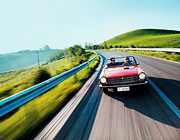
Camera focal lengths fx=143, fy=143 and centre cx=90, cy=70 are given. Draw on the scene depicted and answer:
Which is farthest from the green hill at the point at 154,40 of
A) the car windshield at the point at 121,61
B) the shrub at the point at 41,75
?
the shrub at the point at 41,75

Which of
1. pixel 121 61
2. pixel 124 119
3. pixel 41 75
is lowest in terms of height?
pixel 124 119

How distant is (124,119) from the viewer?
3.51 metres

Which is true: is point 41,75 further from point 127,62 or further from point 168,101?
point 168,101

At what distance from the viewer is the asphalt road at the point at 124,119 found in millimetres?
Result: 2893

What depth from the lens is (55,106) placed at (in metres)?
4.74

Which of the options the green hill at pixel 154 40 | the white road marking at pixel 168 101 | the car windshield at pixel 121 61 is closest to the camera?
the white road marking at pixel 168 101

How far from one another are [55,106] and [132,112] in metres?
2.46

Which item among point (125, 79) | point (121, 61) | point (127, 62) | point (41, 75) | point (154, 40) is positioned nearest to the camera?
point (125, 79)

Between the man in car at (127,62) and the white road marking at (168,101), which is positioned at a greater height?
the man in car at (127,62)

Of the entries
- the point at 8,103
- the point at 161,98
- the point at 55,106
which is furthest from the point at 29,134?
the point at 161,98

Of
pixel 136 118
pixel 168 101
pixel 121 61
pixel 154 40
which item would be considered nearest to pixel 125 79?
pixel 168 101

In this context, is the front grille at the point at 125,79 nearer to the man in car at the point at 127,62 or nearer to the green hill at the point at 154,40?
the man in car at the point at 127,62

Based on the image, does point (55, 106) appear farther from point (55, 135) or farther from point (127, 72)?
point (127, 72)

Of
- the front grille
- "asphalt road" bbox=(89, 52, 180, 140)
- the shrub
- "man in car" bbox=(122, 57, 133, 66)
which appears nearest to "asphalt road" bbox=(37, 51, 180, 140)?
"asphalt road" bbox=(89, 52, 180, 140)
